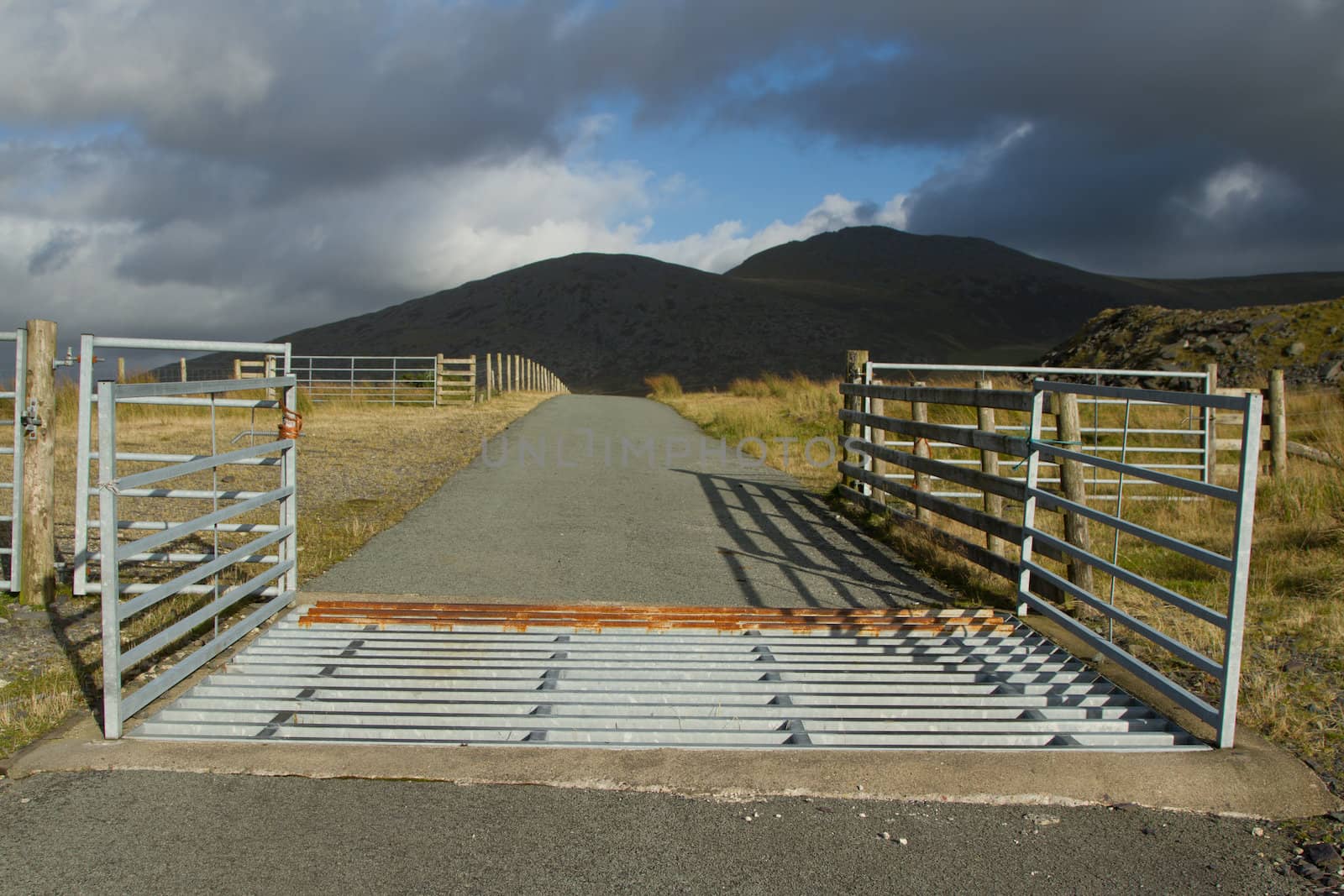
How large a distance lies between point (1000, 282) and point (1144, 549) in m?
174

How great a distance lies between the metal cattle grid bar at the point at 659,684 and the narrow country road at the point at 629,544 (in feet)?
2.73

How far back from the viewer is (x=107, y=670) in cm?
396

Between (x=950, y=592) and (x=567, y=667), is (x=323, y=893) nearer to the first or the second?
(x=567, y=667)

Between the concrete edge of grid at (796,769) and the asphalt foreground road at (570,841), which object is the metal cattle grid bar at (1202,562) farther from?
the asphalt foreground road at (570,841)

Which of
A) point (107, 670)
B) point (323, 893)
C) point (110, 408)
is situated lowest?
point (323, 893)

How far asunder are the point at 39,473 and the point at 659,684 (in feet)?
13.0

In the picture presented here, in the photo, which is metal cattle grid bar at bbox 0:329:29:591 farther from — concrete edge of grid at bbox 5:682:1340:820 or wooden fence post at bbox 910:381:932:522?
wooden fence post at bbox 910:381:932:522

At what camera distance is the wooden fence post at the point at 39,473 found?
19.5ft

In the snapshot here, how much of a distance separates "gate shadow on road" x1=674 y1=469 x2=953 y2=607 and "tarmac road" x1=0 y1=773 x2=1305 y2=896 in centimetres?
313

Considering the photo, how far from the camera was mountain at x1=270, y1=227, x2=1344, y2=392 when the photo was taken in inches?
4075

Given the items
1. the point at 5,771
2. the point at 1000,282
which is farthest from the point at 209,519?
the point at 1000,282

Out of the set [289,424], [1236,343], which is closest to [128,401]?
[289,424]

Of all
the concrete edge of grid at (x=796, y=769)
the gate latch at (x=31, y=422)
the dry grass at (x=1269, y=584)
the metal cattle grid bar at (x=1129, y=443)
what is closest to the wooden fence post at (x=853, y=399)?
the metal cattle grid bar at (x=1129, y=443)

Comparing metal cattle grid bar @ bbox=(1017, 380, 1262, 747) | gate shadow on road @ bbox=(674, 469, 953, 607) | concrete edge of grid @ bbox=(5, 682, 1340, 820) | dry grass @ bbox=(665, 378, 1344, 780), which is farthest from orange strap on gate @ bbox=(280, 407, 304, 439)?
→ dry grass @ bbox=(665, 378, 1344, 780)
